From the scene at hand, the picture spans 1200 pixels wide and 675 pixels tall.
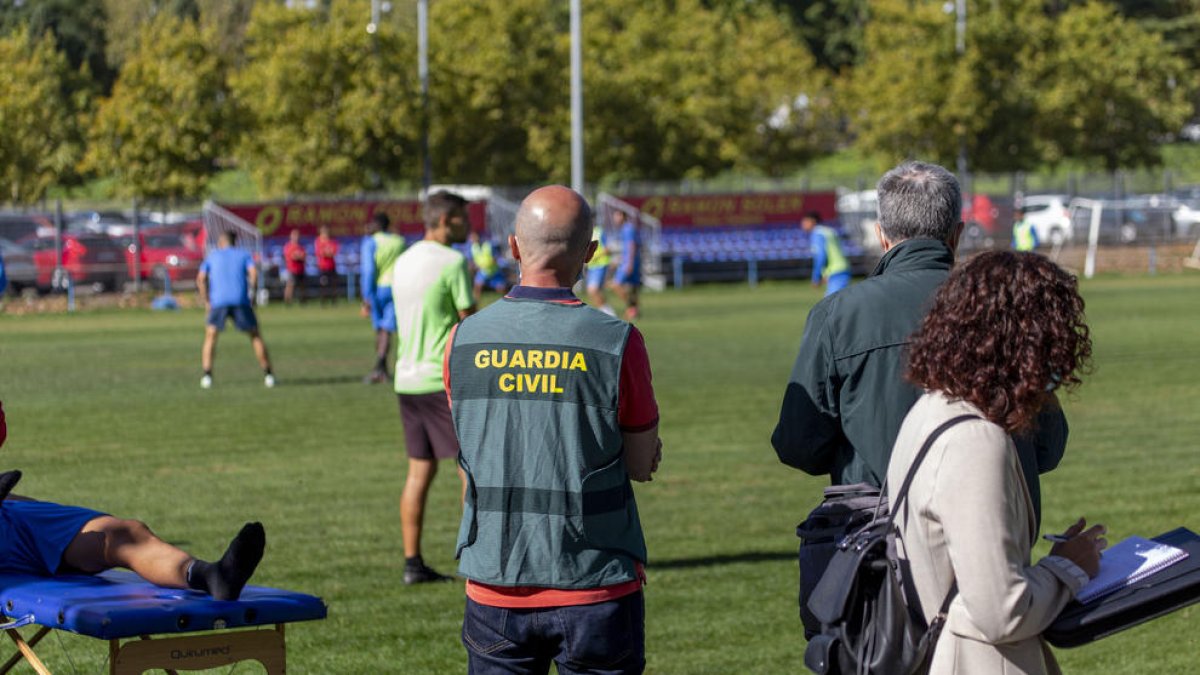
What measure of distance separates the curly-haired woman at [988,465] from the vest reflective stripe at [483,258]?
88.3ft

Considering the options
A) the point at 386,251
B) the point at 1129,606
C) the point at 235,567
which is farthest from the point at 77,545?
the point at 386,251

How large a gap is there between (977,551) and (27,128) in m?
44.6

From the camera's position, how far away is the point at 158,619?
15.9ft

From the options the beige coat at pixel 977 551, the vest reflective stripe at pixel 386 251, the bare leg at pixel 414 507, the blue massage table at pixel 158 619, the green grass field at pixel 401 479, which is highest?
the vest reflective stripe at pixel 386 251

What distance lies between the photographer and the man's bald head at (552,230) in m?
4.21

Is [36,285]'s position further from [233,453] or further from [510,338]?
[510,338]

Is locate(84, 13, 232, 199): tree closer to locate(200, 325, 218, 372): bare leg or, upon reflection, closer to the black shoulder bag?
locate(200, 325, 218, 372): bare leg

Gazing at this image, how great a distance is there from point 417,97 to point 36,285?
12360mm

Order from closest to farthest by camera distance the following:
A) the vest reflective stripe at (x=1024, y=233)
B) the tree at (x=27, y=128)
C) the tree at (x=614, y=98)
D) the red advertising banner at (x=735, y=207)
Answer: the vest reflective stripe at (x=1024, y=233) < the tree at (x=27, y=128) < the red advertising banner at (x=735, y=207) < the tree at (x=614, y=98)

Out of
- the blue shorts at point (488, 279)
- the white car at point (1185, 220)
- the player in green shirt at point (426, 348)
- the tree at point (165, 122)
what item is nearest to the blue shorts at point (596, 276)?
the blue shorts at point (488, 279)

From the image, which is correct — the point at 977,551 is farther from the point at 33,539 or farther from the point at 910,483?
the point at 33,539

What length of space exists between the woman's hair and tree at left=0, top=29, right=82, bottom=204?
42.6 meters

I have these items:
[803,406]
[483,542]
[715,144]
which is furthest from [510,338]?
[715,144]

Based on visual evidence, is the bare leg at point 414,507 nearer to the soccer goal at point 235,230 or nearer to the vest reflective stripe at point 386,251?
the vest reflective stripe at point 386,251
